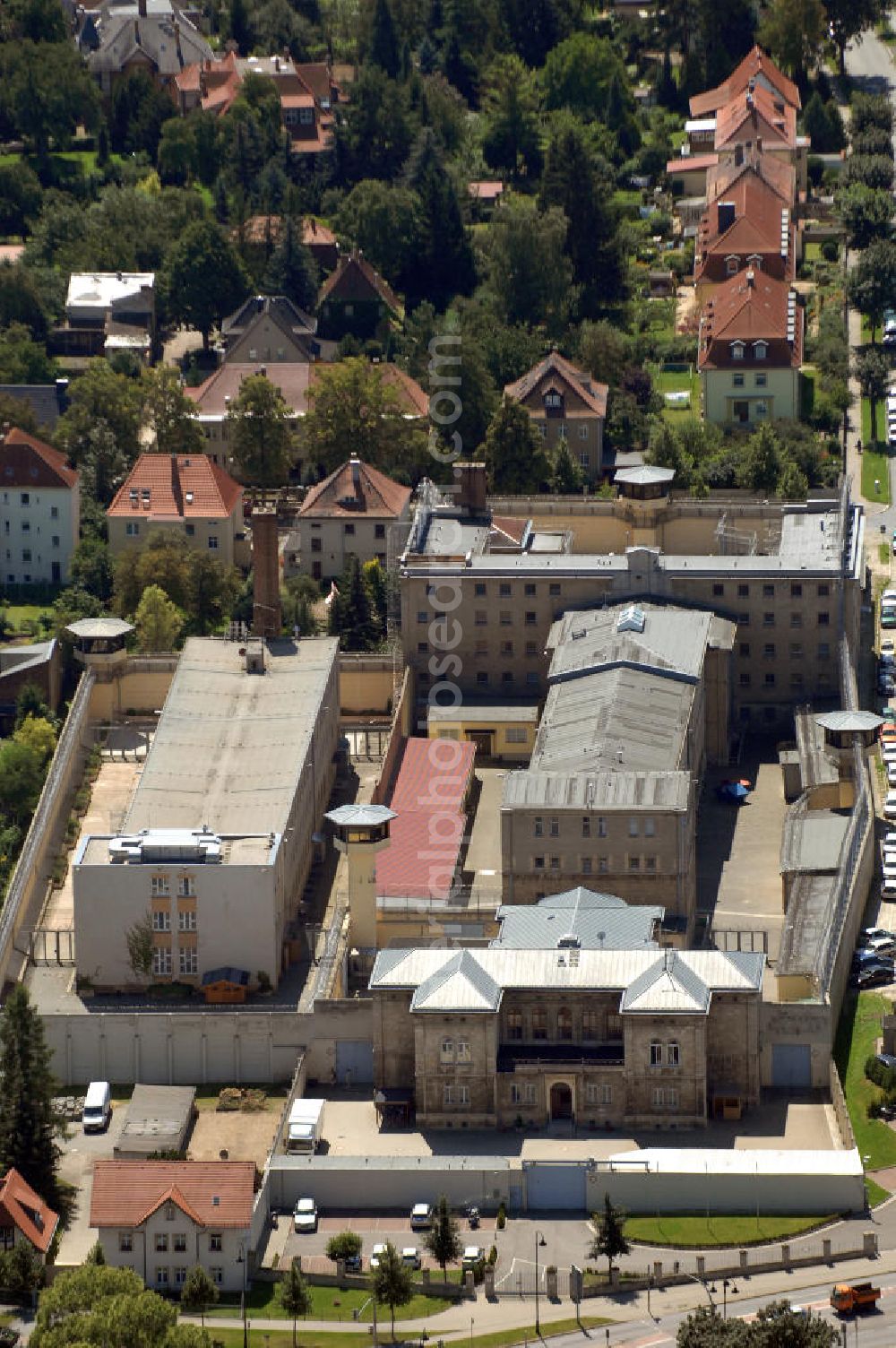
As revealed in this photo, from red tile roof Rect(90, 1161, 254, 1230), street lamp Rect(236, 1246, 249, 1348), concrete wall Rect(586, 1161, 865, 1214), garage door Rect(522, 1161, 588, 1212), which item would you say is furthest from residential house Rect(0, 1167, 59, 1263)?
concrete wall Rect(586, 1161, 865, 1214)

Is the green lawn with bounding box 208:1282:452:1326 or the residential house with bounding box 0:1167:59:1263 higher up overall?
the residential house with bounding box 0:1167:59:1263

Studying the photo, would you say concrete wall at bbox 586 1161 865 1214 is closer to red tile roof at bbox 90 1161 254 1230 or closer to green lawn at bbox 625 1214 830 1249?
green lawn at bbox 625 1214 830 1249

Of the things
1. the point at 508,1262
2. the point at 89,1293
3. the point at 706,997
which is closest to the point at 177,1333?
the point at 89,1293

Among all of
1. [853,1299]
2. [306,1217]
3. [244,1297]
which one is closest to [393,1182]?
[306,1217]

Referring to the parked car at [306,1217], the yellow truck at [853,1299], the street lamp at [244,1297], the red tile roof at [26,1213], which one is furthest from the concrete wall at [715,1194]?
the red tile roof at [26,1213]

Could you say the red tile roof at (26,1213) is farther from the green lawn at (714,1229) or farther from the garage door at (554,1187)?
the green lawn at (714,1229)
